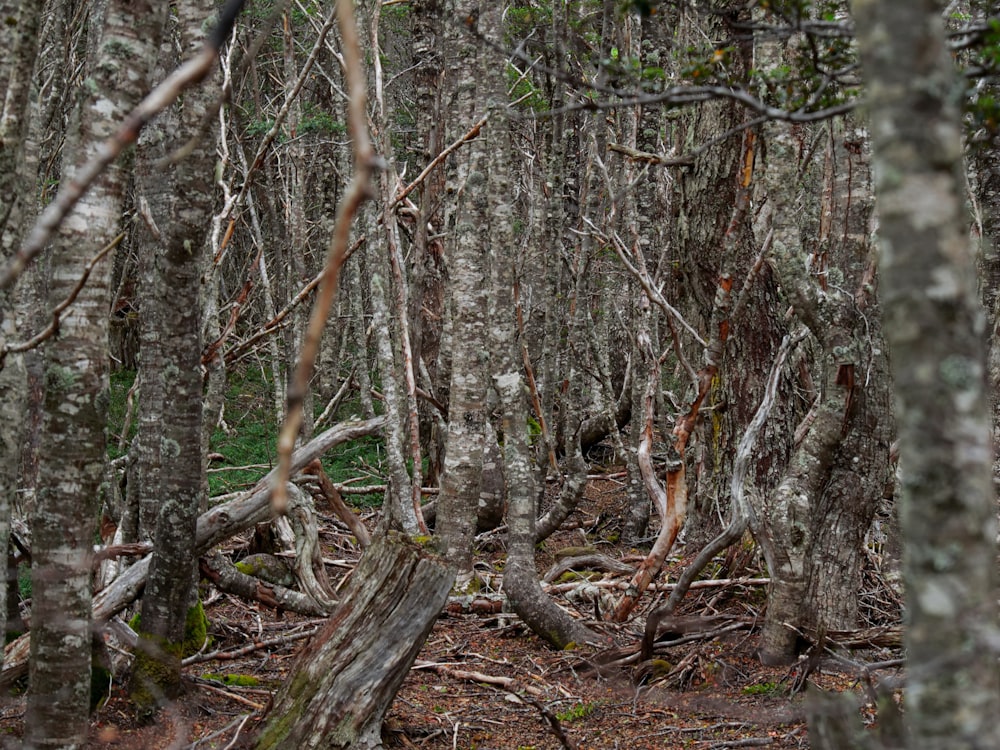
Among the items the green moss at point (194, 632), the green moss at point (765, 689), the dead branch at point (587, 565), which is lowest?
the green moss at point (765, 689)

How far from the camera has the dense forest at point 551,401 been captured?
125 cm

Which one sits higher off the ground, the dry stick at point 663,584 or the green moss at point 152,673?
the green moss at point 152,673

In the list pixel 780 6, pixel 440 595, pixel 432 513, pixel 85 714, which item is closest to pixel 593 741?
pixel 440 595

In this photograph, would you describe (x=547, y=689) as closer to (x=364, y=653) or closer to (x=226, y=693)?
(x=364, y=653)

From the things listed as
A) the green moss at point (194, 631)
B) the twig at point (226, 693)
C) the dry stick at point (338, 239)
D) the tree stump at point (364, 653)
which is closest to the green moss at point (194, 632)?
the green moss at point (194, 631)

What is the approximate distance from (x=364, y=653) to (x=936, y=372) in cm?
372

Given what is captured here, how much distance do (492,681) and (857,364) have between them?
299 centimetres

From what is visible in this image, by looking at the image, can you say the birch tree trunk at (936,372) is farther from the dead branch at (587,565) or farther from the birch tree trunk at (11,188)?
the dead branch at (587,565)

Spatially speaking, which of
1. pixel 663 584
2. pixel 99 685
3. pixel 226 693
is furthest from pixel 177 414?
pixel 663 584

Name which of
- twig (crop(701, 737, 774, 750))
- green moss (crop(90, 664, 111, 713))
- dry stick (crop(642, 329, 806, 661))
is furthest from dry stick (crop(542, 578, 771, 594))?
green moss (crop(90, 664, 111, 713))

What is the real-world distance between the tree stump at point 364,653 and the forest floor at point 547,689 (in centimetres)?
30

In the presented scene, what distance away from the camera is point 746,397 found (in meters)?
7.55

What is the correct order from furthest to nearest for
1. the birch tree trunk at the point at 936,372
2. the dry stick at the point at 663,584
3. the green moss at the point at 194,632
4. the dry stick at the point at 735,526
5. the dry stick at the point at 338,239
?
the dry stick at the point at 663,584 < the green moss at the point at 194,632 < the dry stick at the point at 735,526 < the birch tree trunk at the point at 936,372 < the dry stick at the point at 338,239

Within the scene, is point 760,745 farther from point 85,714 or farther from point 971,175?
point 971,175
